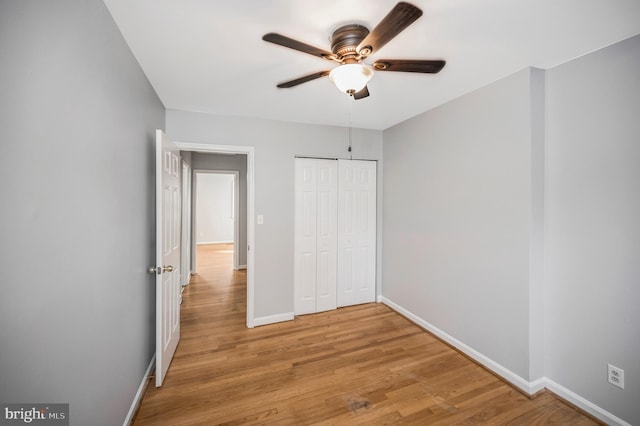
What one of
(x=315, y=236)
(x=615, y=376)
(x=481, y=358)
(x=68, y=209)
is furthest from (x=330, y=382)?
(x=68, y=209)

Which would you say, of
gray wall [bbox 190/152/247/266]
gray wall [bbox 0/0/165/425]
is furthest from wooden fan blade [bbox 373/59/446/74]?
gray wall [bbox 190/152/247/266]

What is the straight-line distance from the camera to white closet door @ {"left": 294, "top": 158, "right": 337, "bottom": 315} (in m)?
3.40

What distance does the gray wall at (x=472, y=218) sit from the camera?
2.05m

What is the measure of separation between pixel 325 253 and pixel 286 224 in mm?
699

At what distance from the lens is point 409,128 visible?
127 inches

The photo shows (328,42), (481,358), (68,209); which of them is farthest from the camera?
(481,358)

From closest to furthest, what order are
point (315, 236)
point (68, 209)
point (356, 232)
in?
point (68, 209) → point (315, 236) → point (356, 232)

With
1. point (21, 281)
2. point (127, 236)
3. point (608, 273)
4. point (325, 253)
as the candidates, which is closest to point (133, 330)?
point (127, 236)

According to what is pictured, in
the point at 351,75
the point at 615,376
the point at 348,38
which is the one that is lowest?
the point at 615,376

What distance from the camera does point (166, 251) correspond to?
219 cm

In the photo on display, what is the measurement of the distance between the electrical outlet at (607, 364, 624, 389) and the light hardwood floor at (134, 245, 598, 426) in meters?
0.31

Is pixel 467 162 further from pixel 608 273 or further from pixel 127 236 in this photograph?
pixel 127 236

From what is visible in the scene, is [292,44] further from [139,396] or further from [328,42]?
[139,396]

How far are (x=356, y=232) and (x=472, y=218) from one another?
1.57 metres
